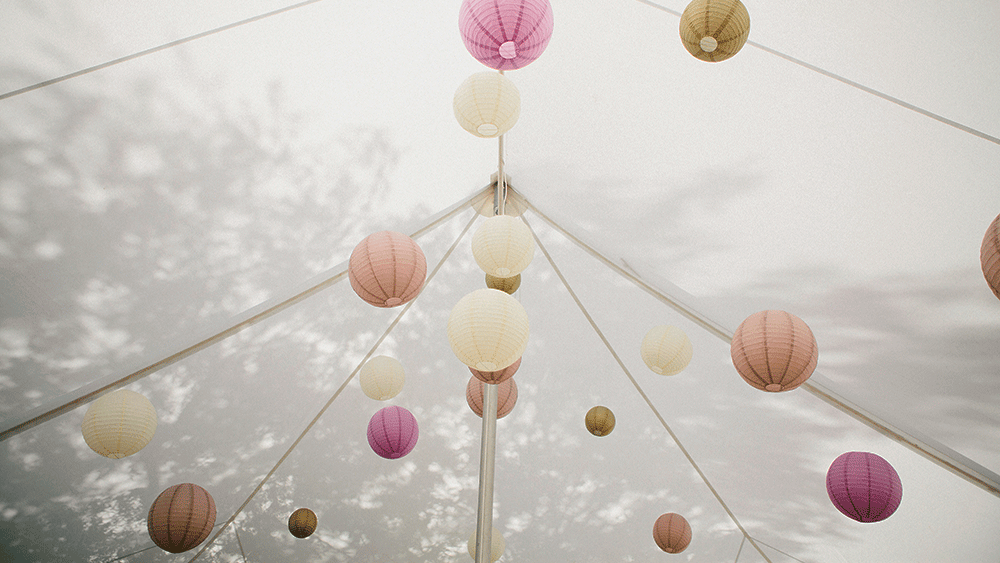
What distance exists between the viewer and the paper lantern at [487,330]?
2662 mm

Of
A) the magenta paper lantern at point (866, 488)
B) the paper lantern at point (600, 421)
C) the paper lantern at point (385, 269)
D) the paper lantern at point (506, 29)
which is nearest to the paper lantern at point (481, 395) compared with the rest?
the paper lantern at point (600, 421)

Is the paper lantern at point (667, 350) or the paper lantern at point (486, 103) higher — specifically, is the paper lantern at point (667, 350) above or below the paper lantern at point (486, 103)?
below

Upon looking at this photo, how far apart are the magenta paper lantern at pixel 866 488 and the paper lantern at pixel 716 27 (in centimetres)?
223

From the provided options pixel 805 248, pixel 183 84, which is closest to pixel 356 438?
pixel 183 84

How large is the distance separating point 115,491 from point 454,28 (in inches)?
202

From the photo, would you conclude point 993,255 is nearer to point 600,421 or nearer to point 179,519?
point 600,421

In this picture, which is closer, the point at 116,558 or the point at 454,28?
the point at 454,28

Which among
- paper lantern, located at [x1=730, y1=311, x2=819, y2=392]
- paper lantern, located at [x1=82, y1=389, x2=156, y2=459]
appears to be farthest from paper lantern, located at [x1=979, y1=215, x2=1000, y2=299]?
paper lantern, located at [x1=82, y1=389, x2=156, y2=459]

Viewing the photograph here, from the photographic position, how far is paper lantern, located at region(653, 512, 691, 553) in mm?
4848

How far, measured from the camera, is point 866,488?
119 inches

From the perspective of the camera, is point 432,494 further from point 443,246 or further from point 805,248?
point 805,248

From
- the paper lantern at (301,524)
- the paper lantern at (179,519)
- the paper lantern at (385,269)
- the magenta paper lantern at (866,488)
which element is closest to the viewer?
the paper lantern at (385,269)

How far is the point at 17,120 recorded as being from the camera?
3.30 metres

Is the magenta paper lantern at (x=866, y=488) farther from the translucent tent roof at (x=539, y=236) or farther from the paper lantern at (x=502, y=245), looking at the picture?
the paper lantern at (x=502, y=245)
